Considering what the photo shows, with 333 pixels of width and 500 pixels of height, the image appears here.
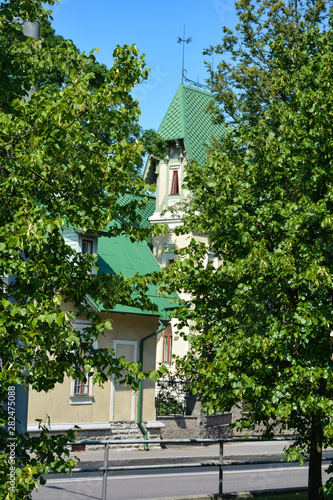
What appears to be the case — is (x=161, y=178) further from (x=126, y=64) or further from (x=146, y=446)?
(x=126, y=64)

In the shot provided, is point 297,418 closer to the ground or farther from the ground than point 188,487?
farther from the ground

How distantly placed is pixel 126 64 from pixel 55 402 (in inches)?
690

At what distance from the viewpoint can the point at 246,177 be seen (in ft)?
39.2

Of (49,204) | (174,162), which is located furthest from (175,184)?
(49,204)

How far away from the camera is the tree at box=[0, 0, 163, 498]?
583 centimetres

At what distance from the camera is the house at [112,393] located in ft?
75.1

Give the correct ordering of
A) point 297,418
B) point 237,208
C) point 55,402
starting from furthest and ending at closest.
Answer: point 55,402 → point 237,208 → point 297,418

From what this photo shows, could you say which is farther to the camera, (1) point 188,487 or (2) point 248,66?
(2) point 248,66

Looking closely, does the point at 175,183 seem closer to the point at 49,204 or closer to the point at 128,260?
the point at 128,260

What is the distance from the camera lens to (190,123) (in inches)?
1344

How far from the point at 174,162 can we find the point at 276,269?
24.4 metres

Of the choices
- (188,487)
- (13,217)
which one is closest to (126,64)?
(13,217)

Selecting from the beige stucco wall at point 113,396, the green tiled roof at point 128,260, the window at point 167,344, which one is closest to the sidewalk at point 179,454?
the beige stucco wall at point 113,396

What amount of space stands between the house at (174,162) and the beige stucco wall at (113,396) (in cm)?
667
